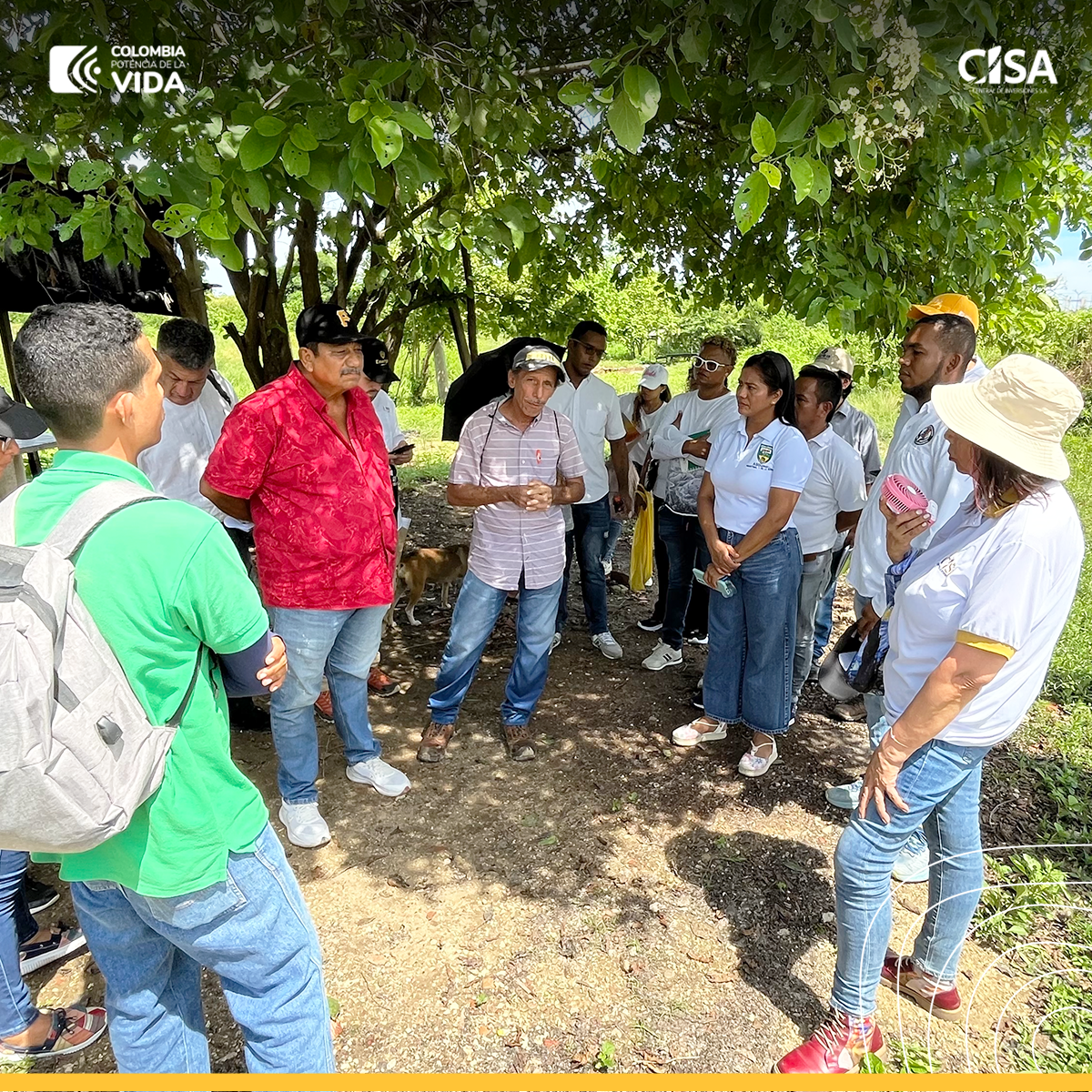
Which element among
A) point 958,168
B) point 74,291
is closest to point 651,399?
point 958,168

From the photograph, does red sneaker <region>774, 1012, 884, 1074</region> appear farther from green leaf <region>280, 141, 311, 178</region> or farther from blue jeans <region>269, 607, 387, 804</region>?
green leaf <region>280, 141, 311, 178</region>

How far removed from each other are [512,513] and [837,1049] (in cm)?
241

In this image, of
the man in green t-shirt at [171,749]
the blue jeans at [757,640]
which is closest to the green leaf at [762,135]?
the man in green t-shirt at [171,749]

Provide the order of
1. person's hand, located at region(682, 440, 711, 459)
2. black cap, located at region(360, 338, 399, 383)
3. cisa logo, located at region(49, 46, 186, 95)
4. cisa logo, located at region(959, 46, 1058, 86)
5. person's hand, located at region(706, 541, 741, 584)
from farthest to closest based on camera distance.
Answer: person's hand, located at region(682, 440, 711, 459) → black cap, located at region(360, 338, 399, 383) → person's hand, located at region(706, 541, 741, 584) → cisa logo, located at region(959, 46, 1058, 86) → cisa logo, located at region(49, 46, 186, 95)

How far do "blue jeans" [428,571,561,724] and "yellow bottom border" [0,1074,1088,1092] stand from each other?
73.7 inches

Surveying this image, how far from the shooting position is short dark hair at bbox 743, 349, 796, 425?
11.3 feet

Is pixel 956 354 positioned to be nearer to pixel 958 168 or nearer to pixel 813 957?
pixel 958 168

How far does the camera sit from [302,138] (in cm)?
218

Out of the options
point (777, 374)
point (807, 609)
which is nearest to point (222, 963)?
point (777, 374)

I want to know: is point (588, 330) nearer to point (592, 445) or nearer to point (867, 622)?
point (592, 445)

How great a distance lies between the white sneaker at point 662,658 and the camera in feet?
16.8

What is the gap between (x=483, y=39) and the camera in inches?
120

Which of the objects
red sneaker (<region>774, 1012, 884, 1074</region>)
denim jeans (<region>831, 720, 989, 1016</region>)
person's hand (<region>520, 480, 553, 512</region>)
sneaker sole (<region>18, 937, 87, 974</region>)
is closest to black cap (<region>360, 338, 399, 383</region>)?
person's hand (<region>520, 480, 553, 512</region>)

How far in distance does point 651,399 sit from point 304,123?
12.2ft
